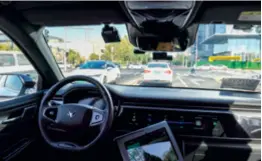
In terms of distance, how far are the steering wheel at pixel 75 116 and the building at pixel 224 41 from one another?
0.94 m

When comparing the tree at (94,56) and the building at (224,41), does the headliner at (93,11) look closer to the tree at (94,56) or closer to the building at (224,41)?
the building at (224,41)

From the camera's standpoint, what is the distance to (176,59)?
258cm

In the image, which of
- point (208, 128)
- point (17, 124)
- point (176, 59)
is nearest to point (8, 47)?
point (17, 124)

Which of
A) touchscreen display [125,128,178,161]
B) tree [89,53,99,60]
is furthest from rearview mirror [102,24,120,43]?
touchscreen display [125,128,178,161]

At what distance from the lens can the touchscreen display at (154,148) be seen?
2.34m

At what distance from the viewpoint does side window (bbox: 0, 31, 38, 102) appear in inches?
97.8

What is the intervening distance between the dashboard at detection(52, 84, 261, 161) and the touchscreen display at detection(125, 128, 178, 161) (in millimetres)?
335

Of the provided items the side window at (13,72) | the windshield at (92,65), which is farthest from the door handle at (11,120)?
the windshield at (92,65)

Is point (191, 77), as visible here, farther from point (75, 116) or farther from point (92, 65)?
point (75, 116)

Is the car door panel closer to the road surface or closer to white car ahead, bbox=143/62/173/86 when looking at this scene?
the road surface

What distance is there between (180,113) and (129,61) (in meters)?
0.70

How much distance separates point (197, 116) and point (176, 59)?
580mm

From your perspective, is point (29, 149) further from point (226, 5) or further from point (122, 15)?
point (226, 5)

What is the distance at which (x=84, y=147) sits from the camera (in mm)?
2080
